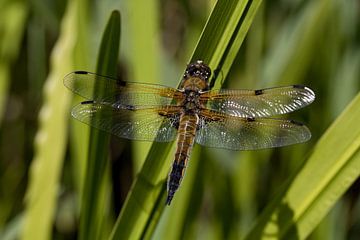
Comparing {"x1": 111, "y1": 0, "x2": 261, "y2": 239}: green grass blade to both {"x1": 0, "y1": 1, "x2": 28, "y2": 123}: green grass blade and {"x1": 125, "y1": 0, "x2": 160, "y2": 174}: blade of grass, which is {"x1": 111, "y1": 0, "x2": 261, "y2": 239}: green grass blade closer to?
{"x1": 125, "y1": 0, "x2": 160, "y2": 174}: blade of grass

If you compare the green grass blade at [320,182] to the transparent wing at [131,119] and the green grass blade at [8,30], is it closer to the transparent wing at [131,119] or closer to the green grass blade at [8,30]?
the transparent wing at [131,119]

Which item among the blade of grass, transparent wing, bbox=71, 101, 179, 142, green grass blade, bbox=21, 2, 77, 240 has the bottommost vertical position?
green grass blade, bbox=21, 2, 77, 240

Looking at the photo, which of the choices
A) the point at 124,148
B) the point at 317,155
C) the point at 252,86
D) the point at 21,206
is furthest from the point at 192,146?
the point at 124,148

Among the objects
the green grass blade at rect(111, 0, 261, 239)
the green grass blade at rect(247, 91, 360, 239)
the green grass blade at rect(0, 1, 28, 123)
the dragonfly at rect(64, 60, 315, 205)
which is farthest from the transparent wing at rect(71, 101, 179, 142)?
the green grass blade at rect(0, 1, 28, 123)

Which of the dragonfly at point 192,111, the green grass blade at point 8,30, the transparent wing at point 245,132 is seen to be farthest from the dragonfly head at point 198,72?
the green grass blade at point 8,30

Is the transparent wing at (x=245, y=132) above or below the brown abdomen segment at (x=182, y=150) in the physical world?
above

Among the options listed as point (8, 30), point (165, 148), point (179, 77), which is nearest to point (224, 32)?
point (165, 148)

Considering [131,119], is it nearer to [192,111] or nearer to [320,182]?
[192,111]
